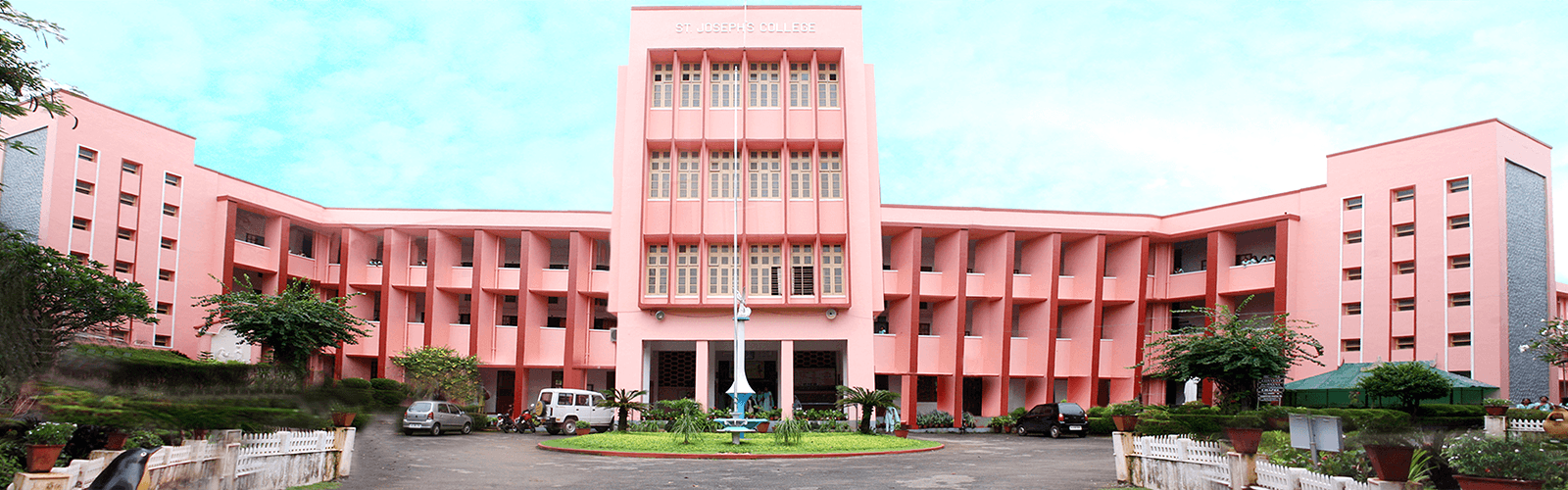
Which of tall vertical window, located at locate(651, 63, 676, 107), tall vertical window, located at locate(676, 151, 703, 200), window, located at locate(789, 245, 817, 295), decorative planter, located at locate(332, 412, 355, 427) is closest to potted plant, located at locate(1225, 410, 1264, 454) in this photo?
decorative planter, located at locate(332, 412, 355, 427)

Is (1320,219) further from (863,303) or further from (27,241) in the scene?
(27,241)

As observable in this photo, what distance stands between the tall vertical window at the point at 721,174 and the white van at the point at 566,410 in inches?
315

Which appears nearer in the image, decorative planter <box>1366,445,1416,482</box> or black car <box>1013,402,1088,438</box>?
decorative planter <box>1366,445,1416,482</box>

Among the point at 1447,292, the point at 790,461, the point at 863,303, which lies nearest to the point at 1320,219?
the point at 1447,292

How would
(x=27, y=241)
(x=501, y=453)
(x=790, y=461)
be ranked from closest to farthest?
(x=27, y=241) < (x=790, y=461) < (x=501, y=453)

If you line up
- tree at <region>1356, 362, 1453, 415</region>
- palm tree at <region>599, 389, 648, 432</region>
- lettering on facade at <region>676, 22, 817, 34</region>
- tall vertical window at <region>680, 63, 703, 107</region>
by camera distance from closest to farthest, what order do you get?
tree at <region>1356, 362, 1453, 415</region>, palm tree at <region>599, 389, 648, 432</region>, lettering on facade at <region>676, 22, 817, 34</region>, tall vertical window at <region>680, 63, 703, 107</region>

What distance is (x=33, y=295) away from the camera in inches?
79.9

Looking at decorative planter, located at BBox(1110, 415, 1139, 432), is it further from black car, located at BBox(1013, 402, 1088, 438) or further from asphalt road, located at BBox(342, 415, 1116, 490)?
black car, located at BBox(1013, 402, 1088, 438)

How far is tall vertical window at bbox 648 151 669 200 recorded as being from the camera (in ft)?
115

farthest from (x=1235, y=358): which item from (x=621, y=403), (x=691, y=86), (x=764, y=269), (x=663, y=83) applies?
(x=663, y=83)

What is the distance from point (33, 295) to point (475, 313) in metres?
39.8

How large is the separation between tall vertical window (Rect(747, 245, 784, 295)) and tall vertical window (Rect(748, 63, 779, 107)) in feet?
16.7

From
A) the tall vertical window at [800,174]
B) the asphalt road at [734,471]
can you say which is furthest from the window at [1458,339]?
the tall vertical window at [800,174]

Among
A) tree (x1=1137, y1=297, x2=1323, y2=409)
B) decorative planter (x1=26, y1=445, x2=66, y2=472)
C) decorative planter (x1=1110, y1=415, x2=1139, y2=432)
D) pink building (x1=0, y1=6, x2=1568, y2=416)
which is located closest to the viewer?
decorative planter (x1=26, y1=445, x2=66, y2=472)
